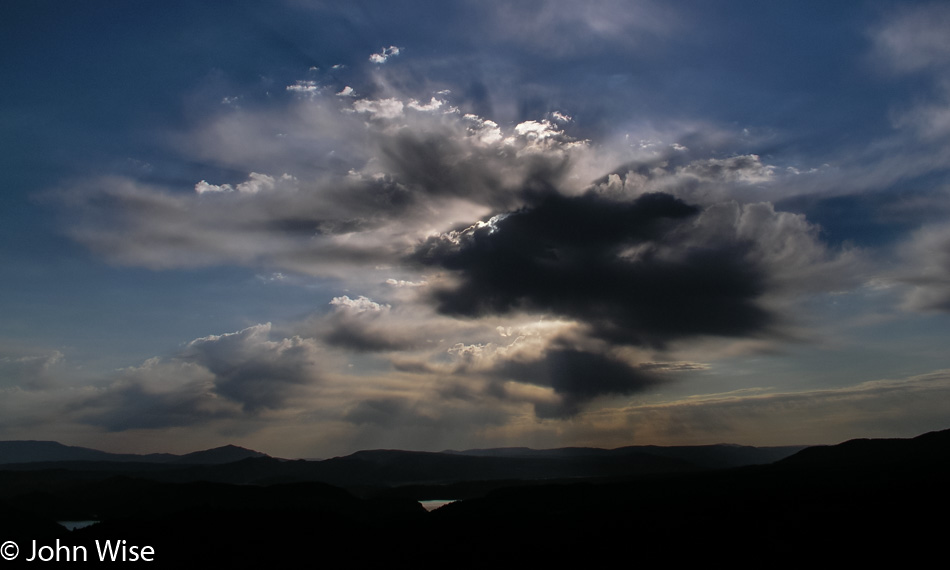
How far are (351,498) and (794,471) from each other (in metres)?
96.3

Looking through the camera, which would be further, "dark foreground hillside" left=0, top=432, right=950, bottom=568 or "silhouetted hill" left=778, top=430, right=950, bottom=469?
"silhouetted hill" left=778, top=430, right=950, bottom=469

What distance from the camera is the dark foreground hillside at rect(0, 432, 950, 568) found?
63281mm

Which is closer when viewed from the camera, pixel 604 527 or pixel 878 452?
pixel 604 527

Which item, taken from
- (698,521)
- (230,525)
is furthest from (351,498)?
(698,521)

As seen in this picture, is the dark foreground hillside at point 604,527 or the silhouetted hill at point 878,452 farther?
the silhouetted hill at point 878,452

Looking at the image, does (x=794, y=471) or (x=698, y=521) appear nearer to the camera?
(x=698, y=521)

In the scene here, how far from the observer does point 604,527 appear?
77.6 meters

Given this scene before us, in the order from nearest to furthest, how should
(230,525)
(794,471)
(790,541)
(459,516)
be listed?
(790,541) → (230,525) → (459,516) → (794,471)

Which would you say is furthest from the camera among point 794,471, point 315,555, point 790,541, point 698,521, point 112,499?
point 112,499

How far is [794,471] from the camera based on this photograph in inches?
4333

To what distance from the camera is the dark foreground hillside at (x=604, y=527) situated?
63.3 m

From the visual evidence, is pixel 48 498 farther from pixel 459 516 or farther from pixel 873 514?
pixel 873 514

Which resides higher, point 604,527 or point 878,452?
point 604,527

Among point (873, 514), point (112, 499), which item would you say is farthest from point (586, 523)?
point (112, 499)
